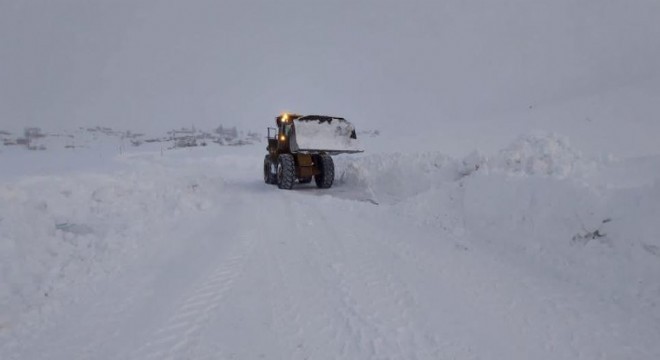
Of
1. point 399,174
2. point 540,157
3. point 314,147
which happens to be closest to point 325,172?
point 314,147

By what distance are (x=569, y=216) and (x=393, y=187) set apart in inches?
276

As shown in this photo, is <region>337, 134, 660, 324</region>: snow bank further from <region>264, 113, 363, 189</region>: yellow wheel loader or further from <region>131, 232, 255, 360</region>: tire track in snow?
<region>264, 113, 363, 189</region>: yellow wheel loader

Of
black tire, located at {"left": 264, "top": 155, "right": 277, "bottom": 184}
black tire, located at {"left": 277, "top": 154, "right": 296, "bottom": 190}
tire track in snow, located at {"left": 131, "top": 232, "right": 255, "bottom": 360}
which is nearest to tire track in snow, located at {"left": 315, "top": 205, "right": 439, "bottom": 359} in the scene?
tire track in snow, located at {"left": 131, "top": 232, "right": 255, "bottom": 360}

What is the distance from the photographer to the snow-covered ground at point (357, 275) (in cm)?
331

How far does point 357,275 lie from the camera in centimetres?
477

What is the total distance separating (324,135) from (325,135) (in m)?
0.04

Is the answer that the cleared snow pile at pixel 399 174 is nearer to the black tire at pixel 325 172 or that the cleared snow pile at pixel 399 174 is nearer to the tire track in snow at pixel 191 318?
the black tire at pixel 325 172

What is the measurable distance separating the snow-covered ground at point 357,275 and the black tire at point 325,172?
5.23 meters

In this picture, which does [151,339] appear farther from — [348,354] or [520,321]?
[520,321]

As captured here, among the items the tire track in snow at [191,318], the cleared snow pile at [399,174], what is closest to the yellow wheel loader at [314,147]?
the cleared snow pile at [399,174]

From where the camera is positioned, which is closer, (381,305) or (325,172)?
(381,305)

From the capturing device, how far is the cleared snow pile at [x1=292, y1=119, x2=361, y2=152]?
43.1 feet

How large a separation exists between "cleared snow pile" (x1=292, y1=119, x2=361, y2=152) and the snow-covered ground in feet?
17.4

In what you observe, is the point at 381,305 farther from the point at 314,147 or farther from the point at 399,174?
the point at 314,147
